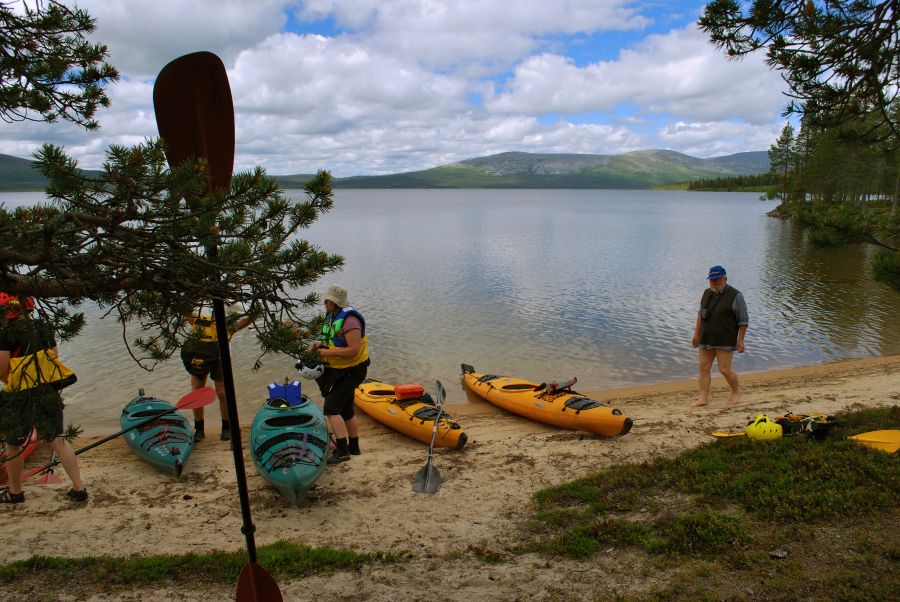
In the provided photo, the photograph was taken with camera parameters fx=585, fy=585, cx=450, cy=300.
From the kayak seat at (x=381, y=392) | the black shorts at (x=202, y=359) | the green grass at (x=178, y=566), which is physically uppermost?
the black shorts at (x=202, y=359)

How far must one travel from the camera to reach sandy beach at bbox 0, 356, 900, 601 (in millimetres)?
4438

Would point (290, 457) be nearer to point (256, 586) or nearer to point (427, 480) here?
point (427, 480)

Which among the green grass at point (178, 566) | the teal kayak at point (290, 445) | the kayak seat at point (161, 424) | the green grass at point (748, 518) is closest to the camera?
the green grass at point (748, 518)

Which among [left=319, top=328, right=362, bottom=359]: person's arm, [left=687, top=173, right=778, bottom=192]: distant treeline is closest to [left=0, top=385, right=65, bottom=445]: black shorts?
[left=319, top=328, right=362, bottom=359]: person's arm

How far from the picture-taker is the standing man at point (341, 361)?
6660 millimetres

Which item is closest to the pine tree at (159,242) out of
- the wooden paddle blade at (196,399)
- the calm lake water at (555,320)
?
the calm lake water at (555,320)

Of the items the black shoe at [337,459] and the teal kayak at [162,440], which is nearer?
the teal kayak at [162,440]

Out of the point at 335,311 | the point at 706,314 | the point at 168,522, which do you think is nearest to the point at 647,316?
the point at 706,314

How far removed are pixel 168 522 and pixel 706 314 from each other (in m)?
7.46

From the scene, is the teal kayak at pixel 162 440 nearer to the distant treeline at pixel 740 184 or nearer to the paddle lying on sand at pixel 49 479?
the paddle lying on sand at pixel 49 479

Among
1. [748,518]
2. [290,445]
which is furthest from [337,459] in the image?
[748,518]

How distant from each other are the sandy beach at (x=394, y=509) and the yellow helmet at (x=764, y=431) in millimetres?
832

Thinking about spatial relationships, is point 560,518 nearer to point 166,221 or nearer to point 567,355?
point 166,221

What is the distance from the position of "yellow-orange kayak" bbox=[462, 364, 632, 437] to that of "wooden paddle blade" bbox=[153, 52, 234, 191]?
21.2 ft
